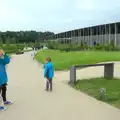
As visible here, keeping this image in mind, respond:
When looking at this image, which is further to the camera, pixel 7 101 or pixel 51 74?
pixel 51 74

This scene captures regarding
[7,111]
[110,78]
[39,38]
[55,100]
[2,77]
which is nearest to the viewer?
[7,111]

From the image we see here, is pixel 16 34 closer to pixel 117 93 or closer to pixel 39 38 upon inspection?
pixel 39 38

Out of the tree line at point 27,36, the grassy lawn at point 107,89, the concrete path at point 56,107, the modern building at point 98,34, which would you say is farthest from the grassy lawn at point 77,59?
the tree line at point 27,36

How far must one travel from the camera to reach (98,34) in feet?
266

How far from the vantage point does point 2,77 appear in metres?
9.34

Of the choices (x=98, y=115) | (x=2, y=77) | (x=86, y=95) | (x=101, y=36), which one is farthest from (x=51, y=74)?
(x=101, y=36)

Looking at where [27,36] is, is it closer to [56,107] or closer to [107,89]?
[107,89]

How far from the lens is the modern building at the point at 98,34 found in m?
72.6

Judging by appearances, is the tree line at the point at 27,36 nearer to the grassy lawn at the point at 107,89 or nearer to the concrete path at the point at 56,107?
the grassy lawn at the point at 107,89

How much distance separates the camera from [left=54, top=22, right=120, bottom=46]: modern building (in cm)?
7262

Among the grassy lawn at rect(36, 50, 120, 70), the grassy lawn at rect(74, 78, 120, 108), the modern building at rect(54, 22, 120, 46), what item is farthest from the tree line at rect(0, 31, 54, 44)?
the grassy lawn at rect(74, 78, 120, 108)

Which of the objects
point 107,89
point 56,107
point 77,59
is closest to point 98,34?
point 77,59

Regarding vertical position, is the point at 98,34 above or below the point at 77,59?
above

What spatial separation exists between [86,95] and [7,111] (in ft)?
11.4
